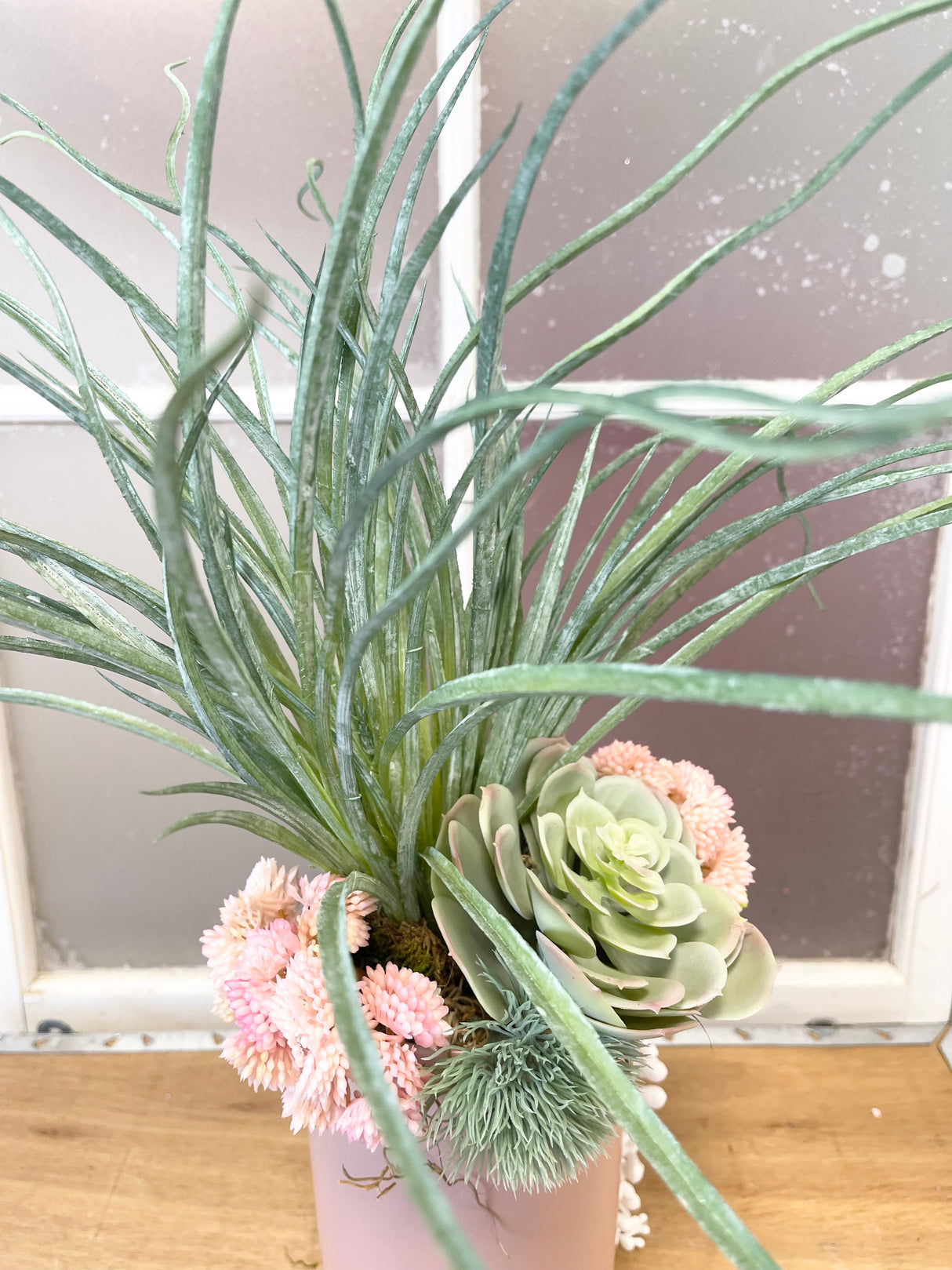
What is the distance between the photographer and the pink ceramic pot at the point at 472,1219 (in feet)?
0.93

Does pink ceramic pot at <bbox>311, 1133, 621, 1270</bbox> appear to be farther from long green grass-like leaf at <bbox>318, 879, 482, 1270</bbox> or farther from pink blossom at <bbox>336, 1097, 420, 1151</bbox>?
long green grass-like leaf at <bbox>318, 879, 482, 1270</bbox>

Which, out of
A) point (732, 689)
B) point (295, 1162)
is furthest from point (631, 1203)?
point (732, 689)

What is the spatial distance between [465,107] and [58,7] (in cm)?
22

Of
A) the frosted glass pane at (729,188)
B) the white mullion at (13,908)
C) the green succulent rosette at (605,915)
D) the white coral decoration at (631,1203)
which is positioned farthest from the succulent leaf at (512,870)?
the white mullion at (13,908)

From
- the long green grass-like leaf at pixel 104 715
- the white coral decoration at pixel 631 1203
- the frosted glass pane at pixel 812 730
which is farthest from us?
the frosted glass pane at pixel 812 730

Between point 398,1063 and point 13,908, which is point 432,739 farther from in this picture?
point 13,908

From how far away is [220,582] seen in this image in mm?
239

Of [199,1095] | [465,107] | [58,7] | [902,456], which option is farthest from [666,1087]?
[58,7]

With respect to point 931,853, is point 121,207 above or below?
above

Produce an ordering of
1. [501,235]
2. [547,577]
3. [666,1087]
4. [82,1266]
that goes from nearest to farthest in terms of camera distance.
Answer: [501,235] < [547,577] < [82,1266] < [666,1087]

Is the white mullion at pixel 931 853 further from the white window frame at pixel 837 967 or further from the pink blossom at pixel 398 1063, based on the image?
the pink blossom at pixel 398 1063

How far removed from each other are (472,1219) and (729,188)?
0.50 meters

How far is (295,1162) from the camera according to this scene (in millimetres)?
463

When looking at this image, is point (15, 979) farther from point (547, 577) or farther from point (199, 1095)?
point (547, 577)
